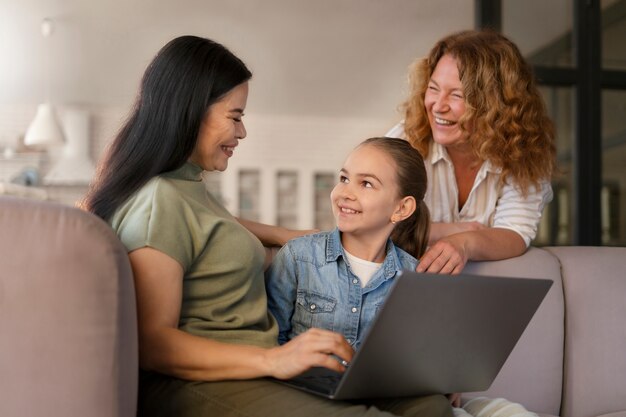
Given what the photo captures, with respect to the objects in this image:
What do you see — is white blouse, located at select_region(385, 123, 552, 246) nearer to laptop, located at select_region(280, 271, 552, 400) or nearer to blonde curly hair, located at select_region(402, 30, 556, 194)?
blonde curly hair, located at select_region(402, 30, 556, 194)

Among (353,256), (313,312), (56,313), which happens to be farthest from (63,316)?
(353,256)

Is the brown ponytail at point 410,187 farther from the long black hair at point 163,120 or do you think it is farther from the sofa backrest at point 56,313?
the sofa backrest at point 56,313

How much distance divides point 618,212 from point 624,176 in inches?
7.9

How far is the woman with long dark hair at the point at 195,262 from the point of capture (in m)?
1.28

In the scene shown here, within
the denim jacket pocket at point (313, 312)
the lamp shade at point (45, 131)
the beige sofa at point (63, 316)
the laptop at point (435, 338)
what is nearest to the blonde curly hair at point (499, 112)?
the denim jacket pocket at point (313, 312)

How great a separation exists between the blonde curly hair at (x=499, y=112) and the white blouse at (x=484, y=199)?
0.11 feet

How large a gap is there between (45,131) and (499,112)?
201 inches

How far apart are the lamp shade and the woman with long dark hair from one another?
17.3 feet

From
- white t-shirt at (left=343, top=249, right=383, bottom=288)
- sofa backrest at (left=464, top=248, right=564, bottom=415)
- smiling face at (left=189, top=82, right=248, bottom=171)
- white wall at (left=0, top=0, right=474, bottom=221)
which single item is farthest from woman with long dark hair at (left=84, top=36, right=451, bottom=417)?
white wall at (left=0, top=0, right=474, bottom=221)

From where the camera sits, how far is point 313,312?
5.52 feet

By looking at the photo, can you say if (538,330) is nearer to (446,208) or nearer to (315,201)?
(446,208)

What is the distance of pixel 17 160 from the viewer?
29.1 feet

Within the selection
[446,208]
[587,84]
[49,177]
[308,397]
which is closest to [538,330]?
[446,208]

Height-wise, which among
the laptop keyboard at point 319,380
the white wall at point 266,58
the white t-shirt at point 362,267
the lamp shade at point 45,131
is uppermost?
the white wall at point 266,58
